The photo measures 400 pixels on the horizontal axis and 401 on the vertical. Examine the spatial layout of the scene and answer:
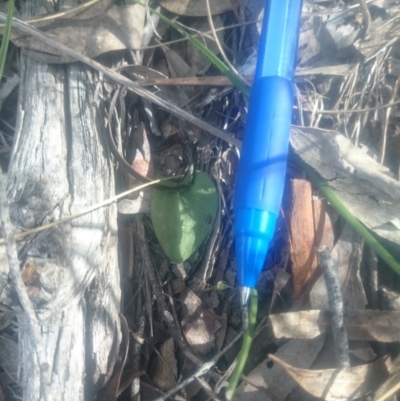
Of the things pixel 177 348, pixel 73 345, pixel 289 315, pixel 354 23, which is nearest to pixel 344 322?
pixel 289 315

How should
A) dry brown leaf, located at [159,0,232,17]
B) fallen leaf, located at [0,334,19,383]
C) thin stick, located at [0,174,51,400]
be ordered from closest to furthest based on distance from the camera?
thin stick, located at [0,174,51,400] → fallen leaf, located at [0,334,19,383] → dry brown leaf, located at [159,0,232,17]

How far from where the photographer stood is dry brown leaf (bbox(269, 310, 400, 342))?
0.89 metres

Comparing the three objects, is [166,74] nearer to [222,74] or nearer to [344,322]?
[222,74]

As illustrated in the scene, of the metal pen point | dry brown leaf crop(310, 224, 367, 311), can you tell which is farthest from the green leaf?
dry brown leaf crop(310, 224, 367, 311)

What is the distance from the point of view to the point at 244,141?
940 mm

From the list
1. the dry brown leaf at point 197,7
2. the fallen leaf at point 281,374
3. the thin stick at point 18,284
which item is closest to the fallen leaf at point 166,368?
the fallen leaf at point 281,374

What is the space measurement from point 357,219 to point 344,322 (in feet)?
0.62

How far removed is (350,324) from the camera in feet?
2.97

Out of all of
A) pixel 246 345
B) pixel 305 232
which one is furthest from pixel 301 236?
pixel 246 345

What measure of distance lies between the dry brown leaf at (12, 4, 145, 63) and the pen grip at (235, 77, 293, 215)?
28 cm

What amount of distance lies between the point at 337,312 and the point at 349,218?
176 millimetres

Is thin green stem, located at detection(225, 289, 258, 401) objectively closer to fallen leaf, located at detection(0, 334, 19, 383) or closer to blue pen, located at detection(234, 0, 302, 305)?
blue pen, located at detection(234, 0, 302, 305)

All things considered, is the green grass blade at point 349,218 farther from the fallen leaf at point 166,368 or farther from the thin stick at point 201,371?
the fallen leaf at point 166,368

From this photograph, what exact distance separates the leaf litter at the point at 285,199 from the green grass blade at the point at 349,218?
0.01 meters
